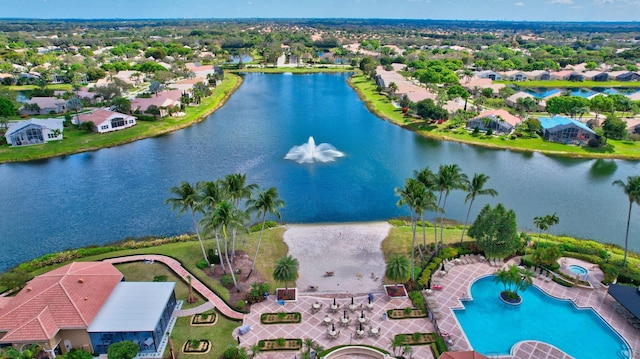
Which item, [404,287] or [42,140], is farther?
[42,140]

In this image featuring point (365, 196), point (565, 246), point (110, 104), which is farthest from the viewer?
point (110, 104)

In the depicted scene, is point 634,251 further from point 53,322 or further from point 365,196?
point 53,322

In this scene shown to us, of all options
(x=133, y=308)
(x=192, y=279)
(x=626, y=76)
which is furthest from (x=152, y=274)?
(x=626, y=76)

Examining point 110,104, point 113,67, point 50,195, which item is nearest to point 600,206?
point 50,195

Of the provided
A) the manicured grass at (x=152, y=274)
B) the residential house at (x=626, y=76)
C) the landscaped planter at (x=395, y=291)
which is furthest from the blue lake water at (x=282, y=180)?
the residential house at (x=626, y=76)

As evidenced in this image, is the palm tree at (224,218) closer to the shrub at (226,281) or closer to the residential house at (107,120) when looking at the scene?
the shrub at (226,281)
